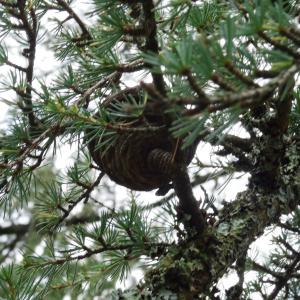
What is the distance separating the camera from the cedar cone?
0.85 metres

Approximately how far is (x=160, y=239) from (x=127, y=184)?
0.36 feet

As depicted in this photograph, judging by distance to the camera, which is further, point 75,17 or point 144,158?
point 75,17

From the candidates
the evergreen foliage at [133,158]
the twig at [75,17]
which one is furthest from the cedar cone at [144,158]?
the twig at [75,17]

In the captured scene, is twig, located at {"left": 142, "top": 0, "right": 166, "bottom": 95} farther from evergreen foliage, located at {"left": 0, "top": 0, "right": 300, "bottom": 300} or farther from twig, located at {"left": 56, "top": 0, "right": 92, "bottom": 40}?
twig, located at {"left": 56, "top": 0, "right": 92, "bottom": 40}

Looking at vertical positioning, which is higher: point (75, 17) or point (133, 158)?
point (75, 17)

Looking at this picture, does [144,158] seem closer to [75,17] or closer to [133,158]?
[133,158]

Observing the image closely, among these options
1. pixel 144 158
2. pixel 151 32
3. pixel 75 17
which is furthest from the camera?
pixel 75 17

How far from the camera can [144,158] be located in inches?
35.8

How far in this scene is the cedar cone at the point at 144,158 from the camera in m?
0.85

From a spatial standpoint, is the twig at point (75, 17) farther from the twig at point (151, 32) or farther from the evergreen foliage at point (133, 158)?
the twig at point (151, 32)

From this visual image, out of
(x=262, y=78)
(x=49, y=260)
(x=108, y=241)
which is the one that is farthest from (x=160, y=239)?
(x=262, y=78)

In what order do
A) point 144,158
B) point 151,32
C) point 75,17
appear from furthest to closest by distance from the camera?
point 75,17
point 144,158
point 151,32

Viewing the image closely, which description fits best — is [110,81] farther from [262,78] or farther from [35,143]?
[262,78]

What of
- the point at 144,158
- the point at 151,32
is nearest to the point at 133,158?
the point at 144,158
